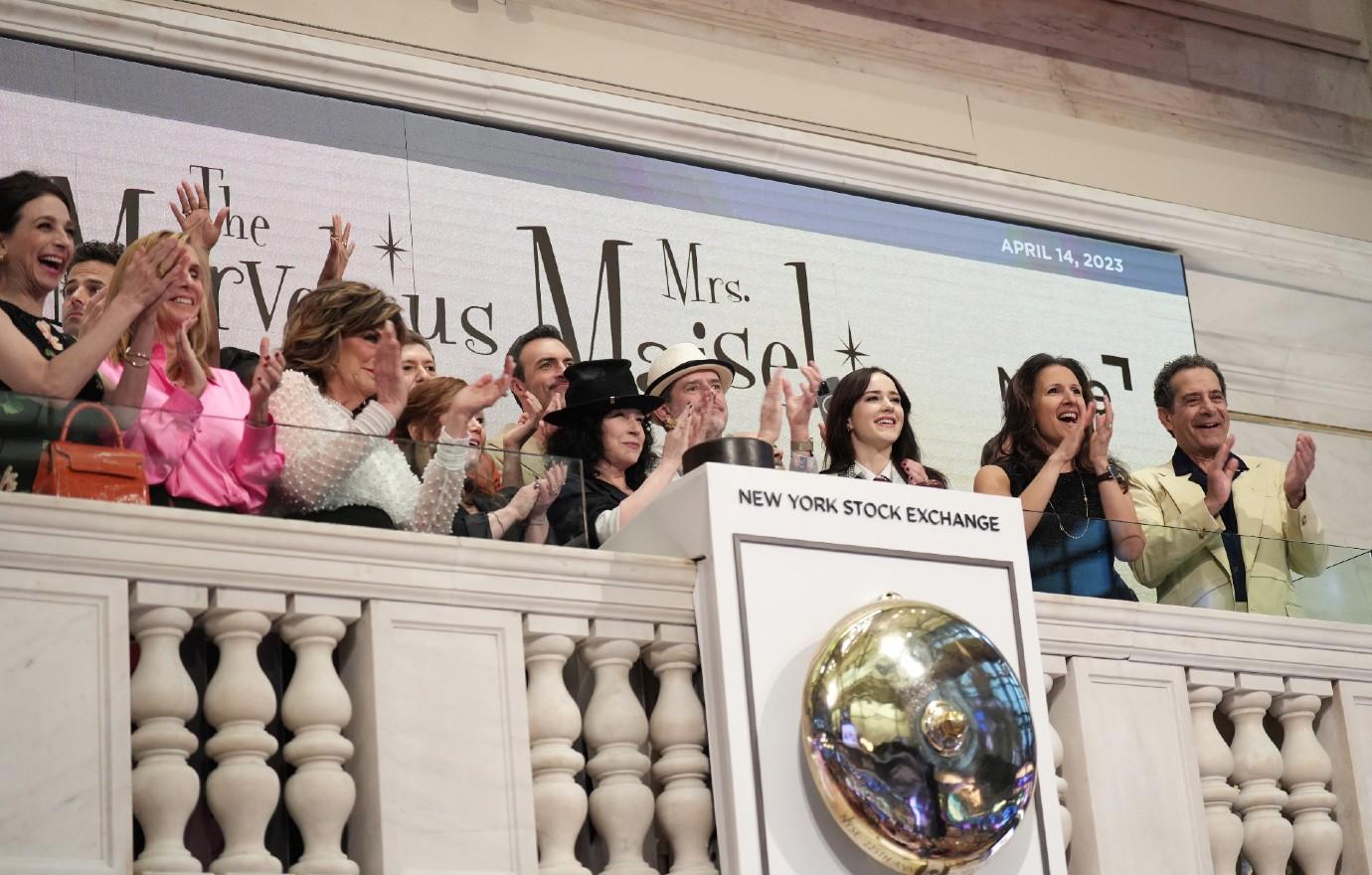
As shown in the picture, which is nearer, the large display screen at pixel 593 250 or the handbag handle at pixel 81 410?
the handbag handle at pixel 81 410

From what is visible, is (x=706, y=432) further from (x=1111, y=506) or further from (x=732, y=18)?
(x=732, y=18)

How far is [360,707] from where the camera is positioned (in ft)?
11.0

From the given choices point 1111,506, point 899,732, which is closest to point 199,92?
point 1111,506

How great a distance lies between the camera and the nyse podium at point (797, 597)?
3.42 metres

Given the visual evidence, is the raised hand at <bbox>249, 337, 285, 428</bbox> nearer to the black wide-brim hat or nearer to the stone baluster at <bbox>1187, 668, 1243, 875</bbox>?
the black wide-brim hat

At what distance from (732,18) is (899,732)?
163 inches

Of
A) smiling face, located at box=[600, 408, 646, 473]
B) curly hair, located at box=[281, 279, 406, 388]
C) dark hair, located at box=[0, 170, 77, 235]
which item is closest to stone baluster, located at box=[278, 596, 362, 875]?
curly hair, located at box=[281, 279, 406, 388]

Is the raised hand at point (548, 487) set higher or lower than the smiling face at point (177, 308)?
lower

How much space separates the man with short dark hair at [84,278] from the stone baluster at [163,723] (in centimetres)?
170

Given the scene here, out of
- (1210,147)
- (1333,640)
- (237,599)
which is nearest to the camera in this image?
(237,599)

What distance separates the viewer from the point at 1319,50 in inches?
329

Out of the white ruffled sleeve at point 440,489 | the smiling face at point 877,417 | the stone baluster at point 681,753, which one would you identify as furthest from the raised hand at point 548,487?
the smiling face at point 877,417

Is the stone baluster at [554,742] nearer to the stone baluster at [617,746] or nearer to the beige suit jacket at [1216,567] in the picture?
the stone baluster at [617,746]

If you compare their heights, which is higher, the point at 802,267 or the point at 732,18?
the point at 732,18
